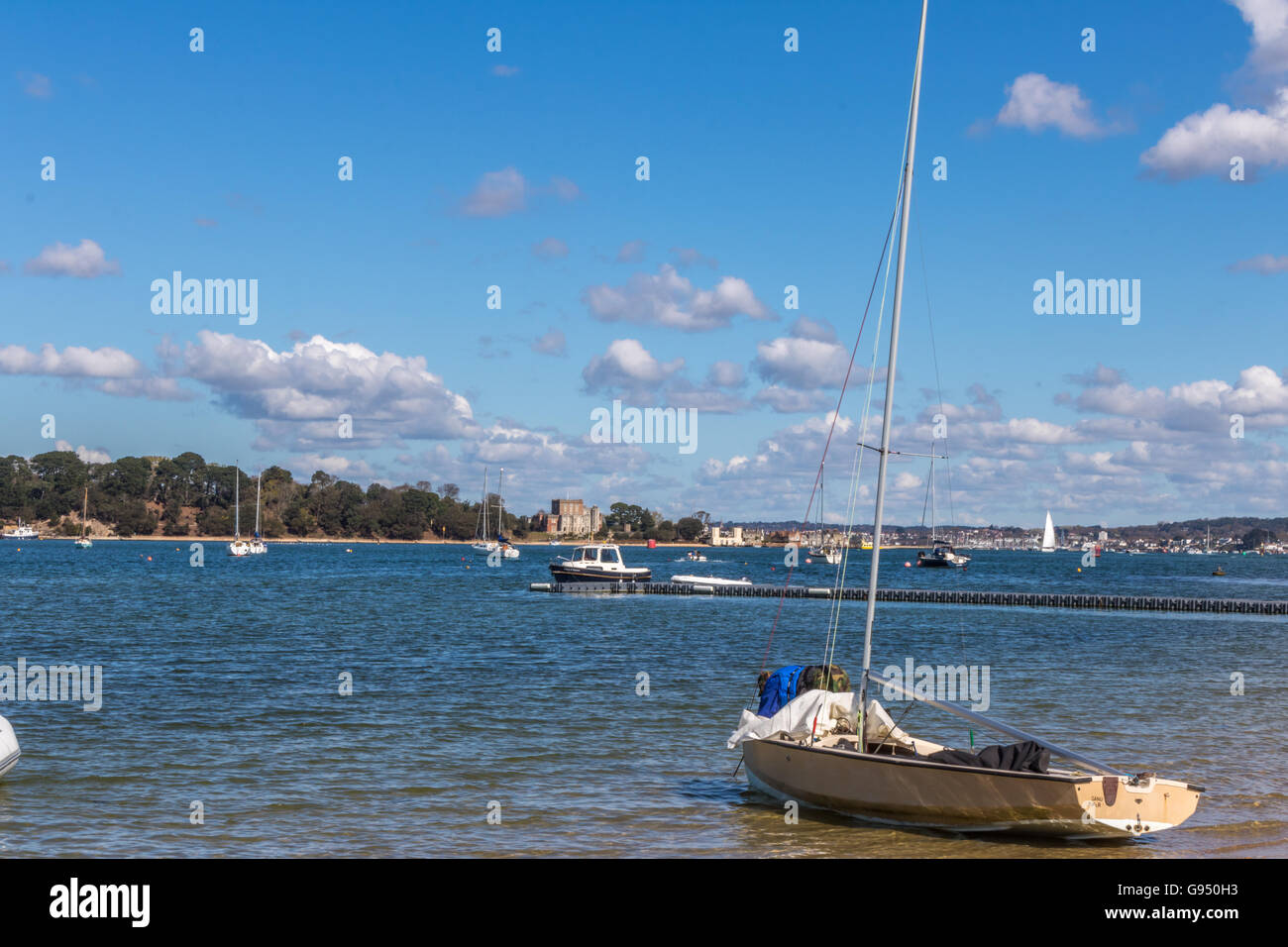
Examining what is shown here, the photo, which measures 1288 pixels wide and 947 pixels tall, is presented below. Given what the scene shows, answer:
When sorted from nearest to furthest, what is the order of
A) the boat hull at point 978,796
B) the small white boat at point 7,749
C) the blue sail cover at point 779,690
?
the boat hull at point 978,796 → the small white boat at point 7,749 → the blue sail cover at point 779,690

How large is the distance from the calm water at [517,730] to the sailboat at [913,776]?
402 millimetres

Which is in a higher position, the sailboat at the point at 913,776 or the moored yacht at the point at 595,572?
the sailboat at the point at 913,776

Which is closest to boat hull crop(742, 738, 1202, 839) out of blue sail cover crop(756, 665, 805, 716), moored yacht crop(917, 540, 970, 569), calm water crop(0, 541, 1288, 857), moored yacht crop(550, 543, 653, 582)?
calm water crop(0, 541, 1288, 857)

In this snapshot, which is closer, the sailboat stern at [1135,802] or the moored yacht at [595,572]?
the sailboat stern at [1135,802]

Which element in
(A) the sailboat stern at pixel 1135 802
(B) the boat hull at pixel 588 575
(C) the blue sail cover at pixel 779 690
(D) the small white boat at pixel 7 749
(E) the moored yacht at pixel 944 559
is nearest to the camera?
(A) the sailboat stern at pixel 1135 802

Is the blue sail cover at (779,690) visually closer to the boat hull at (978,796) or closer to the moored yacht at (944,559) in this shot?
the boat hull at (978,796)

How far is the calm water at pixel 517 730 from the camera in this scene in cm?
1669

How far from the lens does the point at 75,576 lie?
10625cm

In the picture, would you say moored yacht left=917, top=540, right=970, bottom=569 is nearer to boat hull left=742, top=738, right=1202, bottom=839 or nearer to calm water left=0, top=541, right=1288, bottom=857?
calm water left=0, top=541, right=1288, bottom=857

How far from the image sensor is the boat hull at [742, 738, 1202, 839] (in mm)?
14812

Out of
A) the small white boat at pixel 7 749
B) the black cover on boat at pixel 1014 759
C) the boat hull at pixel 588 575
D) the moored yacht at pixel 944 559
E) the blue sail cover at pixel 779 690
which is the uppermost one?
the blue sail cover at pixel 779 690

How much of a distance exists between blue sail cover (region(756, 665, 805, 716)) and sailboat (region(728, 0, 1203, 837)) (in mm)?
198

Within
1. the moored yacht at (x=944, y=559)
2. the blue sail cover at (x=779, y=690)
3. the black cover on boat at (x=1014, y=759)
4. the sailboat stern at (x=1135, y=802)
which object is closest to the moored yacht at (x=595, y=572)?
the blue sail cover at (x=779, y=690)

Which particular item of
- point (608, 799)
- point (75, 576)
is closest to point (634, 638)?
point (608, 799)
